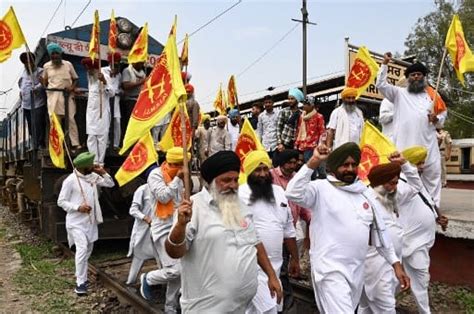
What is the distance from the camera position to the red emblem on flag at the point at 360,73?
6208 mm

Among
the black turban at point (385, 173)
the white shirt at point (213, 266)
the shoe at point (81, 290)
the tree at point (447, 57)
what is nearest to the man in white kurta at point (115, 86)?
the shoe at point (81, 290)

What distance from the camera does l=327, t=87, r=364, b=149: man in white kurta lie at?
6.78 meters

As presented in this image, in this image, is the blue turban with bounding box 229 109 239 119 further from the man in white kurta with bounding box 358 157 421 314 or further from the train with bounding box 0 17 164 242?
the man in white kurta with bounding box 358 157 421 314

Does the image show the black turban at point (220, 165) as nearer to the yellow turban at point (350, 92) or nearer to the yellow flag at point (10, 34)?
the yellow turban at point (350, 92)

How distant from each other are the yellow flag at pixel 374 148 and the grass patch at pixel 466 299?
1.79 metres

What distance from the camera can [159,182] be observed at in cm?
523

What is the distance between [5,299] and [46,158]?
291cm

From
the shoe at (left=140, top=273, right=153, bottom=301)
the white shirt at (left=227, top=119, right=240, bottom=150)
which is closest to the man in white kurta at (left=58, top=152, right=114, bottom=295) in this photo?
the shoe at (left=140, top=273, right=153, bottom=301)

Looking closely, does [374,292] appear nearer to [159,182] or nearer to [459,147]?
[159,182]

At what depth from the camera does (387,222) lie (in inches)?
162

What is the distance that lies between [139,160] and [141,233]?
0.92 m

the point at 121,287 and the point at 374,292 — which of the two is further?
the point at 121,287

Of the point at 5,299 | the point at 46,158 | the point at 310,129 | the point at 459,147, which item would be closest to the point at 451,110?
the point at 459,147

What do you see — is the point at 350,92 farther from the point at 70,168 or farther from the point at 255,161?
the point at 70,168
